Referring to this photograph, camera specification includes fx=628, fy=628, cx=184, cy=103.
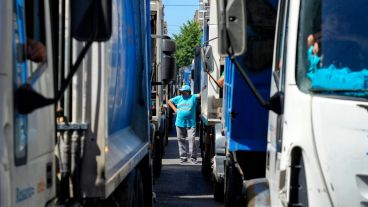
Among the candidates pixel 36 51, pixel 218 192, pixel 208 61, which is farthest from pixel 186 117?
pixel 36 51

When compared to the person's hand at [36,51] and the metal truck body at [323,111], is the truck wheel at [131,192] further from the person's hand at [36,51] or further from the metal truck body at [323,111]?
the person's hand at [36,51]

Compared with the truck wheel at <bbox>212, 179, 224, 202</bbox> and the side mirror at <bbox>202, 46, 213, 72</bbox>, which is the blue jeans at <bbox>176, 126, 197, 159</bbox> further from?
the truck wheel at <bbox>212, 179, 224, 202</bbox>

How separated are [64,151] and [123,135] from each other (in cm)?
203

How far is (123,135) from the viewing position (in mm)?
5750

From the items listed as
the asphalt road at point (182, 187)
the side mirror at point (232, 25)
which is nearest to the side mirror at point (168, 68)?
the asphalt road at point (182, 187)

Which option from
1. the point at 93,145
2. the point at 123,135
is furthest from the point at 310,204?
the point at 123,135

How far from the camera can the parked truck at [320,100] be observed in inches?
136

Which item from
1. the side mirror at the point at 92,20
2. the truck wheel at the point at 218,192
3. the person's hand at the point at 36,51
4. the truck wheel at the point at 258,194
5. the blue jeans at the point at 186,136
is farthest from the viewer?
the blue jeans at the point at 186,136

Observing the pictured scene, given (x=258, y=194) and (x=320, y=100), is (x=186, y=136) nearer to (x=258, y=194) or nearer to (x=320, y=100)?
(x=258, y=194)

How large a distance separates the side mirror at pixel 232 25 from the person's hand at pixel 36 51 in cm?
119

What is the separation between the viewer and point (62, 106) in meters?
3.86

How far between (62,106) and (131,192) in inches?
73.3

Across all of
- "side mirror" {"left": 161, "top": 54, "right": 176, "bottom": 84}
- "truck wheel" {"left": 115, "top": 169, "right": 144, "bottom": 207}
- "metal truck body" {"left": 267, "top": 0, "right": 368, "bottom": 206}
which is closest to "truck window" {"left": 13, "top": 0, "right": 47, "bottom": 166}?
"metal truck body" {"left": 267, "top": 0, "right": 368, "bottom": 206}

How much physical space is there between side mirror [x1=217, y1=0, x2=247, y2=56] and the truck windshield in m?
0.40
